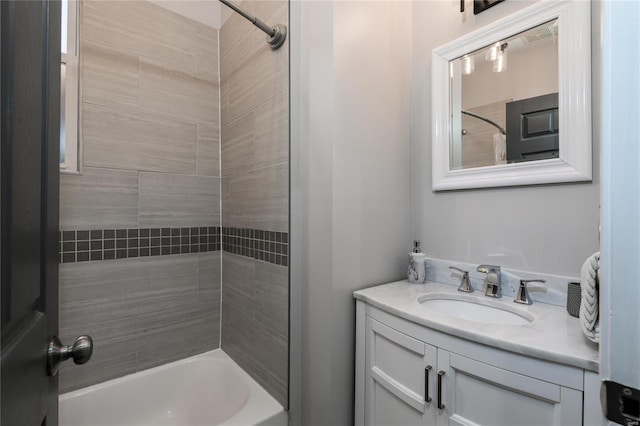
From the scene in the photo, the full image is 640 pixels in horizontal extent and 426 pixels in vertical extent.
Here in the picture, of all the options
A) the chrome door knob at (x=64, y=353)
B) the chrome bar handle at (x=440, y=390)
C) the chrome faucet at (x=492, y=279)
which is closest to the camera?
the chrome door knob at (x=64, y=353)

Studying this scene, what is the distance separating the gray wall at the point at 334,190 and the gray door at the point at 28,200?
30.9 inches

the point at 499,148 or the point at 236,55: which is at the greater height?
the point at 236,55

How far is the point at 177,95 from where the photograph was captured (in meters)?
1.65

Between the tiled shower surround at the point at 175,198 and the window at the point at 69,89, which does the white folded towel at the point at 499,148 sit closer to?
the tiled shower surround at the point at 175,198

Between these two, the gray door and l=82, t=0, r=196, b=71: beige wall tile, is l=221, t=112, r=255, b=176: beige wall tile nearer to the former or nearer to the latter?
l=82, t=0, r=196, b=71: beige wall tile

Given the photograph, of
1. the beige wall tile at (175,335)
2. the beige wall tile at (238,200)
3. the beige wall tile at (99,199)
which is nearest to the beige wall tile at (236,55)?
the beige wall tile at (238,200)

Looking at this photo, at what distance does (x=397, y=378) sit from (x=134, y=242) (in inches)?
54.3

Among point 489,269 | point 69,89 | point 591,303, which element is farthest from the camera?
point 69,89

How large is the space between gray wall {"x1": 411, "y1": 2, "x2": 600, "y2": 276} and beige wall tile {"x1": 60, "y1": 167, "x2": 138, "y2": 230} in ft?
4.71

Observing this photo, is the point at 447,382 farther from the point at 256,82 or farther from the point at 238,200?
the point at 256,82

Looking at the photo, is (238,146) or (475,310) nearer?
(475,310)

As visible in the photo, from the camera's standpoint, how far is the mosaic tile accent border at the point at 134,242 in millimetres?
1369

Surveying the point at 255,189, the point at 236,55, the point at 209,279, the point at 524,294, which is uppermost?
the point at 236,55

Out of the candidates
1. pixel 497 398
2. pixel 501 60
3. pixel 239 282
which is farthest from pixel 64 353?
pixel 501 60
